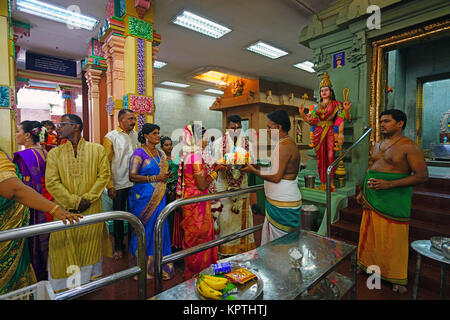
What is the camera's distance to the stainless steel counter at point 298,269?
127cm

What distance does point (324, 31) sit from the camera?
4.91m

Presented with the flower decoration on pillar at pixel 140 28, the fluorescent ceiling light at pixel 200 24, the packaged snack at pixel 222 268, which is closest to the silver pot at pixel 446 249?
the packaged snack at pixel 222 268

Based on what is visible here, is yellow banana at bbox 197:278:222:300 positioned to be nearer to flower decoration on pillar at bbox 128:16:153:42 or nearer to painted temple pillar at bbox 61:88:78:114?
flower decoration on pillar at bbox 128:16:153:42

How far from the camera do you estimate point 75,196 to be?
204cm

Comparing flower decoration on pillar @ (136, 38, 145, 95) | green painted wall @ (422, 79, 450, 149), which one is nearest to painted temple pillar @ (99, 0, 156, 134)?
flower decoration on pillar @ (136, 38, 145, 95)

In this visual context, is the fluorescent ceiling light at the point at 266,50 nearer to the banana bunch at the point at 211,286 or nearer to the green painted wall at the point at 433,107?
the green painted wall at the point at 433,107

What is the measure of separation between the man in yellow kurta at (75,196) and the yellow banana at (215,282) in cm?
141

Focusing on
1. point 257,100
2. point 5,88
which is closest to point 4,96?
point 5,88

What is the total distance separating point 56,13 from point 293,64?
269 inches

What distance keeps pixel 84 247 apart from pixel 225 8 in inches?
195

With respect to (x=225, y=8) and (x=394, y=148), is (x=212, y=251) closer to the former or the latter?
(x=394, y=148)

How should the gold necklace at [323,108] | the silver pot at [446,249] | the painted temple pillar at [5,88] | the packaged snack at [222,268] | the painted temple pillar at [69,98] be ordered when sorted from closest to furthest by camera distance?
the packaged snack at [222,268] → the silver pot at [446,249] → the painted temple pillar at [5,88] → the gold necklace at [323,108] → the painted temple pillar at [69,98]

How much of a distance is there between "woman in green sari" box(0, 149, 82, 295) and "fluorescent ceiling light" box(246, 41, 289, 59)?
6381mm
